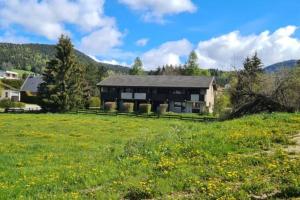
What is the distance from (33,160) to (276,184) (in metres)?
11.7

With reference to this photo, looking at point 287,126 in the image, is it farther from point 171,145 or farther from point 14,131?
point 14,131

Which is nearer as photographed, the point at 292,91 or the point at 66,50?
the point at 292,91

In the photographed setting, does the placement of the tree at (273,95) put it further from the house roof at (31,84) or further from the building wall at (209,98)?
the house roof at (31,84)

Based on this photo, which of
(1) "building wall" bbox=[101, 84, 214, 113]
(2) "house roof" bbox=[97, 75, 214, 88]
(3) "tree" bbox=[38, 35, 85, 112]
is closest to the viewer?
(3) "tree" bbox=[38, 35, 85, 112]

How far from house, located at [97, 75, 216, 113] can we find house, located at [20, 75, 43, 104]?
27453 mm

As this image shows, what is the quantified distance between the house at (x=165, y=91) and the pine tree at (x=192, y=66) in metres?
24.0

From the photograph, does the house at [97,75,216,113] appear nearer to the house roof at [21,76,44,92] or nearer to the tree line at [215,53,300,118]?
the house roof at [21,76,44,92]

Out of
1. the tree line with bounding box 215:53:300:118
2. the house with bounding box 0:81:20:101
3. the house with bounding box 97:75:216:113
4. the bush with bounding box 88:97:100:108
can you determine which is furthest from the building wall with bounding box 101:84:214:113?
the tree line with bounding box 215:53:300:118

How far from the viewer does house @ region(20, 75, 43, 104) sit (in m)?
112

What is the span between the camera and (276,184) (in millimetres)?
9102

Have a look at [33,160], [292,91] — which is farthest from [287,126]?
[292,91]

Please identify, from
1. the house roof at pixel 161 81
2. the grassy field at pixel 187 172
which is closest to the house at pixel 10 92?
the house roof at pixel 161 81

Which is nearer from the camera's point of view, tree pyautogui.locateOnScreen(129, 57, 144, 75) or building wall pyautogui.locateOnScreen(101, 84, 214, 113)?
building wall pyautogui.locateOnScreen(101, 84, 214, 113)

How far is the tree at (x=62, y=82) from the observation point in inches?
2628
